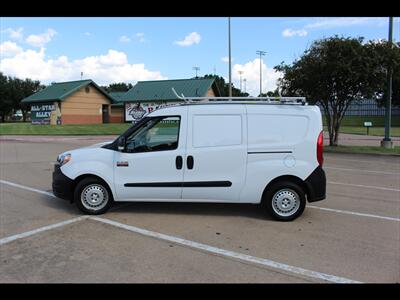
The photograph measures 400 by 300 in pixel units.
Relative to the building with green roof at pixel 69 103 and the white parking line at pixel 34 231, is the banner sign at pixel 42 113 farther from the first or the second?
the white parking line at pixel 34 231

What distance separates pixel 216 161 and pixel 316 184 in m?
1.65

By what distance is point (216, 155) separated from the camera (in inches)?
262

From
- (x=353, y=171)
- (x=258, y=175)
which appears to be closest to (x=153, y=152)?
(x=258, y=175)

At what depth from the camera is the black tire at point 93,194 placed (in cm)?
685

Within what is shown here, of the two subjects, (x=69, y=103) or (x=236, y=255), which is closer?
(x=236, y=255)

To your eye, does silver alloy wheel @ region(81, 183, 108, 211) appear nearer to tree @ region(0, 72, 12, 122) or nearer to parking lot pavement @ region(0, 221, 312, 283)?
parking lot pavement @ region(0, 221, 312, 283)

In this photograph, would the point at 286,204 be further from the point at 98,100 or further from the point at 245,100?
the point at 98,100

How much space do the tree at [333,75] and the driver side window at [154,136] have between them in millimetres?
12746

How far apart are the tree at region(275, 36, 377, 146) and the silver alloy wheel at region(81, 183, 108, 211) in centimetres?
1361

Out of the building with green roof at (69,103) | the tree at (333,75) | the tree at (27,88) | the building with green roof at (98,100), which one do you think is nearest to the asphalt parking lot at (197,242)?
the tree at (333,75)

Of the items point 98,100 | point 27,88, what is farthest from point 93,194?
point 27,88

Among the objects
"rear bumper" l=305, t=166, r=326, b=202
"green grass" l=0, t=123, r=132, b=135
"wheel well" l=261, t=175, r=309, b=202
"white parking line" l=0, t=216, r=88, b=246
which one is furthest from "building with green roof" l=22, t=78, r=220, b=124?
"rear bumper" l=305, t=166, r=326, b=202

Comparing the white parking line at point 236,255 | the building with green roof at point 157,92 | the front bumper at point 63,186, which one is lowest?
the white parking line at point 236,255
